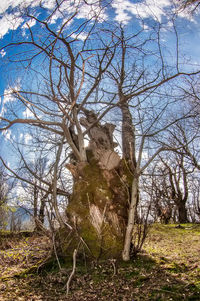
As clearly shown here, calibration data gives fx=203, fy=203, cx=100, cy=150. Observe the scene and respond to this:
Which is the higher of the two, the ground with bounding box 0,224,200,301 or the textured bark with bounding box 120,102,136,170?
the textured bark with bounding box 120,102,136,170

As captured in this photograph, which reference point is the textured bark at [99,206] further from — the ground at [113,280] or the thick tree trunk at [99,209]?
the ground at [113,280]

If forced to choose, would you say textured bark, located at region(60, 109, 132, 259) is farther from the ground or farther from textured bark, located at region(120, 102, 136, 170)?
textured bark, located at region(120, 102, 136, 170)

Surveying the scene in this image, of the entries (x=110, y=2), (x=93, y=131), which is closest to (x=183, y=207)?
(x=93, y=131)

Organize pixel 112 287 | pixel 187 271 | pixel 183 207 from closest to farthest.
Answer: pixel 112 287
pixel 187 271
pixel 183 207

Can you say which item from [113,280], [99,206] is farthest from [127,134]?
[113,280]

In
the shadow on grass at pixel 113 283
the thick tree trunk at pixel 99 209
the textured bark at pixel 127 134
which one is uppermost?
the textured bark at pixel 127 134

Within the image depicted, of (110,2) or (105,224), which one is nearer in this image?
(110,2)

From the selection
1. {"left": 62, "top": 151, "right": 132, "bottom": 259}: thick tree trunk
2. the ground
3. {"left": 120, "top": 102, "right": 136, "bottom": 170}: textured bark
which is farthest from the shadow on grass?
{"left": 120, "top": 102, "right": 136, "bottom": 170}: textured bark

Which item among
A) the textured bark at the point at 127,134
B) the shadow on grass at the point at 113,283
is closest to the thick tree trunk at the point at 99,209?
the shadow on grass at the point at 113,283

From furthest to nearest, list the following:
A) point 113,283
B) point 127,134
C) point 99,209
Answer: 1. point 127,134
2. point 99,209
3. point 113,283

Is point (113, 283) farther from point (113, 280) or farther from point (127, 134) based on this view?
point (127, 134)

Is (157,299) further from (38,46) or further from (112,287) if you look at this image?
(38,46)

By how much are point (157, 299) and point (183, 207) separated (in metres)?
11.6

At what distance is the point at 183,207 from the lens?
1277 centimetres
